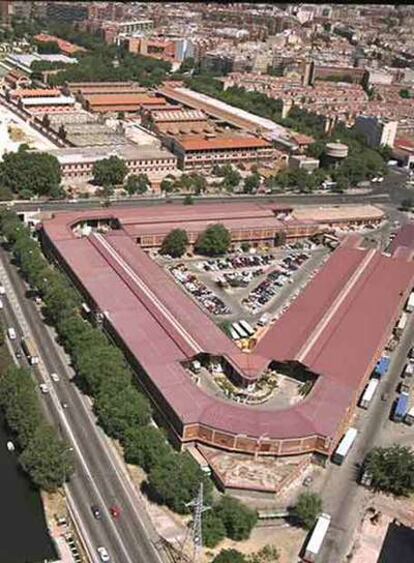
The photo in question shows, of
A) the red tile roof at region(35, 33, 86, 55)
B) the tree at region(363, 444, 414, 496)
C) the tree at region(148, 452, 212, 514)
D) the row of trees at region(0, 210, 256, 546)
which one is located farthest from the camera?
the red tile roof at region(35, 33, 86, 55)

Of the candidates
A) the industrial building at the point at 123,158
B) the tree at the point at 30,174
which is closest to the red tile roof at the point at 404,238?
the industrial building at the point at 123,158

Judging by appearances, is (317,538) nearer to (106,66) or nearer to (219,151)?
(219,151)

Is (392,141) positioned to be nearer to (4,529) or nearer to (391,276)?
(391,276)

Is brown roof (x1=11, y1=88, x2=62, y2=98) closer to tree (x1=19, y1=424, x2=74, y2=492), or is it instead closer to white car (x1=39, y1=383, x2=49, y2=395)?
white car (x1=39, y1=383, x2=49, y2=395)

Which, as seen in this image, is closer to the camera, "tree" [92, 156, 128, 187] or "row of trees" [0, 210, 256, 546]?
"row of trees" [0, 210, 256, 546]

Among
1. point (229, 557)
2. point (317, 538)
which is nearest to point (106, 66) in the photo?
point (317, 538)

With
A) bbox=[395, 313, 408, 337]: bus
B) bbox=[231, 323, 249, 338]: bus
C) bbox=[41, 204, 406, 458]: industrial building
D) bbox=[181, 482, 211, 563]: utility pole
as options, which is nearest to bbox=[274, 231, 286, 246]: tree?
bbox=[41, 204, 406, 458]: industrial building
